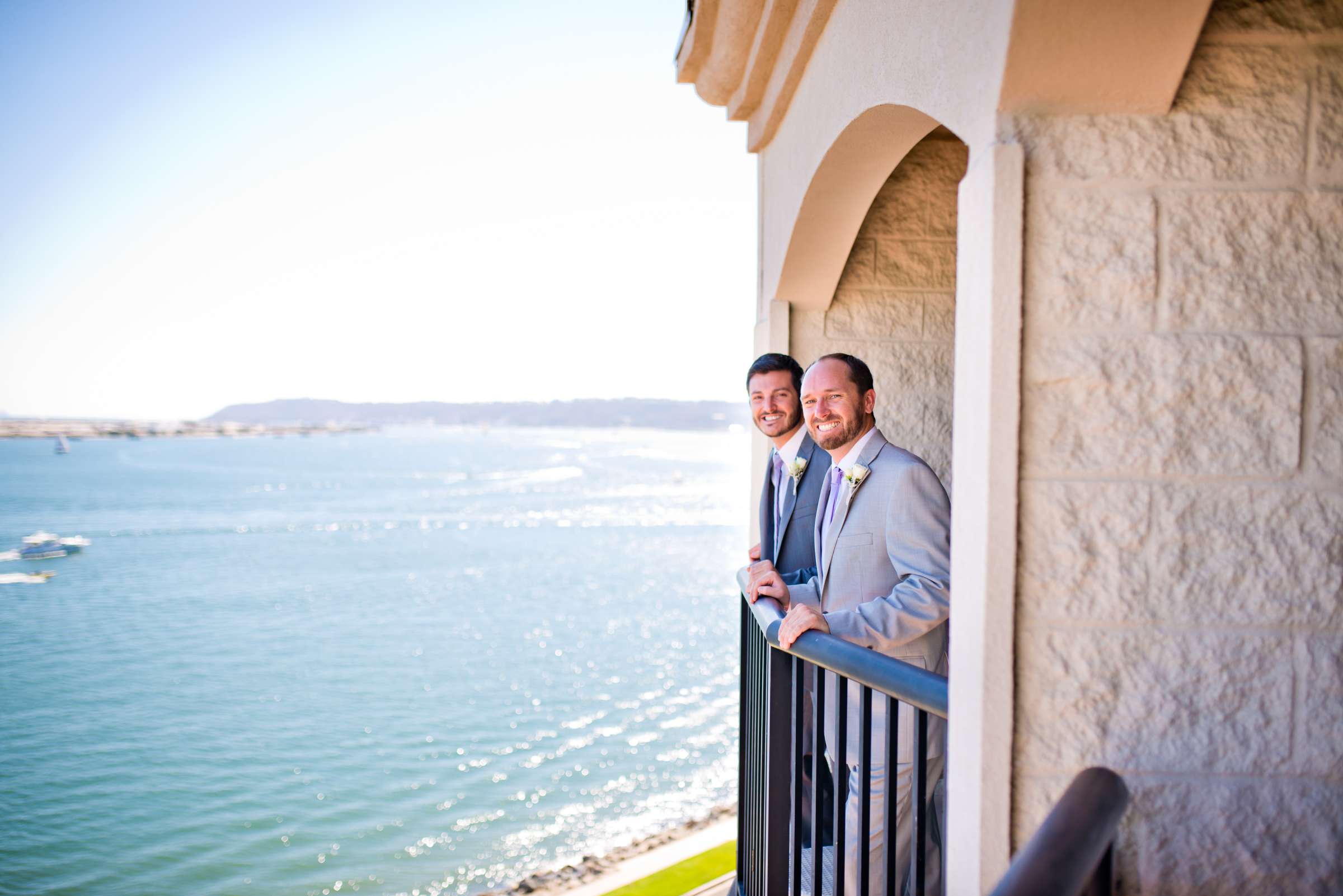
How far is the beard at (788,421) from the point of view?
361 centimetres

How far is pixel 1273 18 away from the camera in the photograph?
5.56ft

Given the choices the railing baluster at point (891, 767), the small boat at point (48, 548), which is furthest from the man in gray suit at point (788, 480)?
the small boat at point (48, 548)

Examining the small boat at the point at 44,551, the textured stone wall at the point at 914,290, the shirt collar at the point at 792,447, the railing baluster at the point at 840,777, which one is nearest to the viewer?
the railing baluster at the point at 840,777

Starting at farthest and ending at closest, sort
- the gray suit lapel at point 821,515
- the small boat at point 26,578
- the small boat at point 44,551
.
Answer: the small boat at point 44,551
the small boat at point 26,578
the gray suit lapel at point 821,515

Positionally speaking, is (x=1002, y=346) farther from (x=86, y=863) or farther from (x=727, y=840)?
(x=86, y=863)

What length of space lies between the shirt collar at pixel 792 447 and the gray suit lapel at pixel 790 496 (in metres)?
0.02

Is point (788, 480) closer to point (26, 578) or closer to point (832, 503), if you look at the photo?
point (832, 503)

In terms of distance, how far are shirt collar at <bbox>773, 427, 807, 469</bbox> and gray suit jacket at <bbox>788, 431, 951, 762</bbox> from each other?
69 cm

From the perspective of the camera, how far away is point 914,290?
4.54m

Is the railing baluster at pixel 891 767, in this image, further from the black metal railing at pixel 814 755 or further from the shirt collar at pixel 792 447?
the shirt collar at pixel 792 447

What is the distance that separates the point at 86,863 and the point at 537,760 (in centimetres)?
850

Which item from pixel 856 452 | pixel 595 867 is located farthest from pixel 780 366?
pixel 595 867

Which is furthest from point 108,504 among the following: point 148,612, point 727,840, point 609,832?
point 727,840

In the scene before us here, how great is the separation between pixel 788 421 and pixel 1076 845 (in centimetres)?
247
